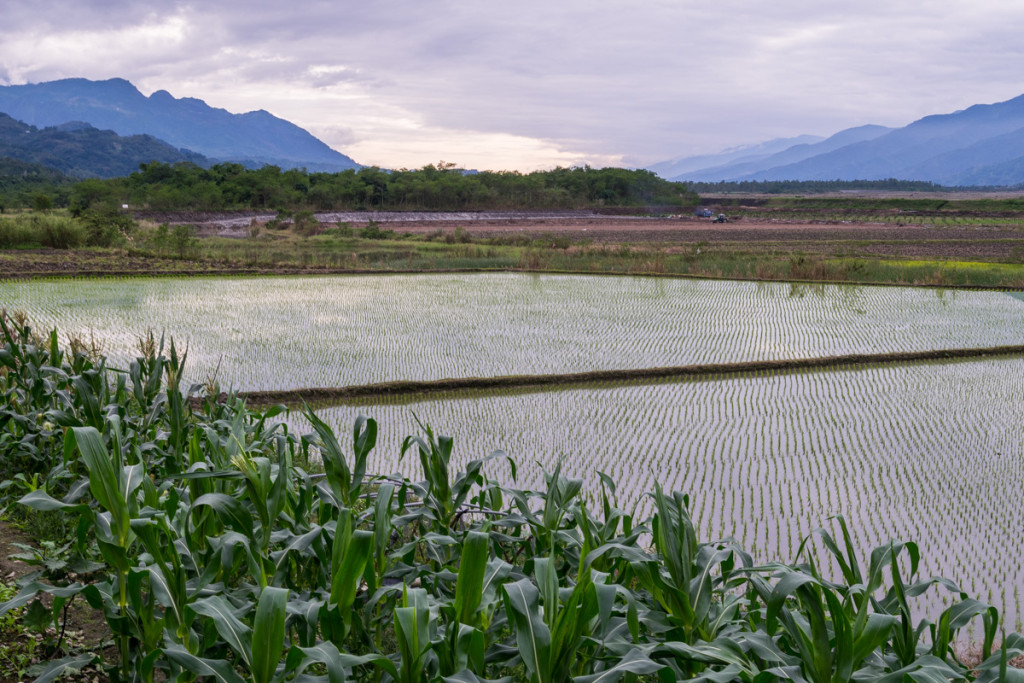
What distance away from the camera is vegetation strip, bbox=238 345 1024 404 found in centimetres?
838

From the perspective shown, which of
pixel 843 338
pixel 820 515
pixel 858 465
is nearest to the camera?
pixel 820 515

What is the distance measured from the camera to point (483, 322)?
13.0 meters

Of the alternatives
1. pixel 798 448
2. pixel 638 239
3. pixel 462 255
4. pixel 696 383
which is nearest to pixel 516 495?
pixel 798 448

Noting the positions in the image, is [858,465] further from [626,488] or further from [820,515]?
[626,488]

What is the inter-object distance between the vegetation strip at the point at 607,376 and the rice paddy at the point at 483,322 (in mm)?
298

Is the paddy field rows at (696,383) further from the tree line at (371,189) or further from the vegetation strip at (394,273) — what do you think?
the tree line at (371,189)

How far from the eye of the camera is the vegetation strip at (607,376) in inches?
330

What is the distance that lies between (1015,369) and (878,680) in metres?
10.2

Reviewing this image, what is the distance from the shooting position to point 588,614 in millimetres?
2045

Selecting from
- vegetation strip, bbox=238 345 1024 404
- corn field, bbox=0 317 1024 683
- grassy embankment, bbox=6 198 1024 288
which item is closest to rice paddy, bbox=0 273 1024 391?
vegetation strip, bbox=238 345 1024 404

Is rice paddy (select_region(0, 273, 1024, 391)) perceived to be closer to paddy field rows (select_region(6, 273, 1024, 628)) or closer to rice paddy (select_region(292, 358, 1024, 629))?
paddy field rows (select_region(6, 273, 1024, 628))

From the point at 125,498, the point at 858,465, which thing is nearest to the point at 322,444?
the point at 125,498

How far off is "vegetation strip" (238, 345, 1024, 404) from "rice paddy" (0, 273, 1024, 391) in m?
0.30

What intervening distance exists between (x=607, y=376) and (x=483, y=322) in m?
3.97
